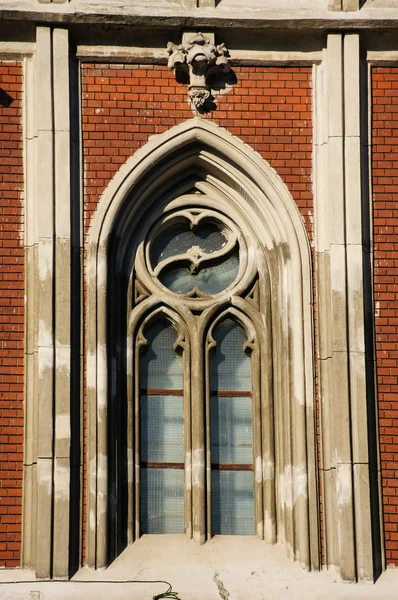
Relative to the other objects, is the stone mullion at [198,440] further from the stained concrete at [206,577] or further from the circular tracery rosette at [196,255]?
the circular tracery rosette at [196,255]

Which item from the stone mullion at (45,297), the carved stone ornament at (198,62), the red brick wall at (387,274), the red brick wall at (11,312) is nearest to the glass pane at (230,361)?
the red brick wall at (387,274)

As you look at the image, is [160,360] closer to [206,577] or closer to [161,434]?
[161,434]

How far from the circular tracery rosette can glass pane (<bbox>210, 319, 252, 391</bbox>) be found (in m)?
0.37

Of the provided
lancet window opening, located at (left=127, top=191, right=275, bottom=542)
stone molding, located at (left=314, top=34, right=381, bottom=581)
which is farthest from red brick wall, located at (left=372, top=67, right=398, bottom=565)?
lancet window opening, located at (left=127, top=191, right=275, bottom=542)

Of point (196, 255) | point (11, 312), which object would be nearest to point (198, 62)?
point (196, 255)

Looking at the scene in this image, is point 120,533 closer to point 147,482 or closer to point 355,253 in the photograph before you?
point 147,482

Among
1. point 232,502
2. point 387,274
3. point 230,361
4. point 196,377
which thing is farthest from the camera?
point 230,361

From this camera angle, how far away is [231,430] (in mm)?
20219

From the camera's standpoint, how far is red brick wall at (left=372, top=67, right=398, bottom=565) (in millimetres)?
19766

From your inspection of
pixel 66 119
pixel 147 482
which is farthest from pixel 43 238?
pixel 147 482

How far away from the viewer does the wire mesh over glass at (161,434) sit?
20.0 meters

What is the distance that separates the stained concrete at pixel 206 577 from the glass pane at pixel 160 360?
149cm

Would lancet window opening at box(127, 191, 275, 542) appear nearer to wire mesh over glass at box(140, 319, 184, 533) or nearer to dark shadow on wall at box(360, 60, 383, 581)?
wire mesh over glass at box(140, 319, 184, 533)

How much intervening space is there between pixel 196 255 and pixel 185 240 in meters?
0.24
